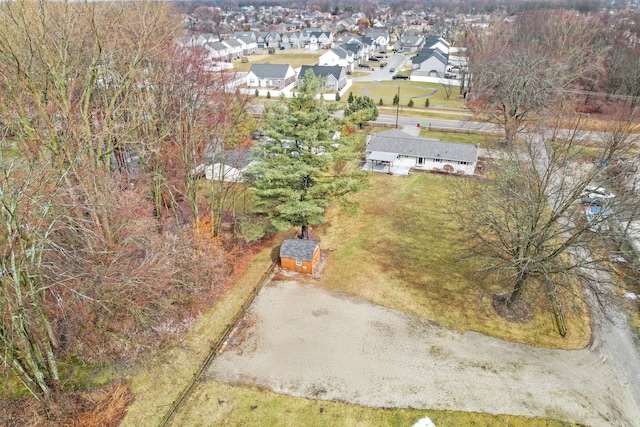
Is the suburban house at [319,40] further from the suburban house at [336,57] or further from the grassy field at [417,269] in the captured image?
the grassy field at [417,269]

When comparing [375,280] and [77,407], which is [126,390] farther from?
[375,280]

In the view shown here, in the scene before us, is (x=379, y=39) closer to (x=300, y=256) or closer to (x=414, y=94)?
(x=414, y=94)

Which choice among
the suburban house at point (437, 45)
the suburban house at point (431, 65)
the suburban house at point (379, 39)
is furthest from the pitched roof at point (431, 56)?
the suburban house at point (379, 39)

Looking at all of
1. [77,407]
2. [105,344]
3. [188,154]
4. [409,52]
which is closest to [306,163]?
[188,154]

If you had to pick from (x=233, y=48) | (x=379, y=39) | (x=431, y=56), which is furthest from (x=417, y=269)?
(x=379, y=39)

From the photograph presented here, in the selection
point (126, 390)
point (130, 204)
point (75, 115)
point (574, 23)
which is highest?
point (574, 23)

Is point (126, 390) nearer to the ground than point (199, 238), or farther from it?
nearer to the ground

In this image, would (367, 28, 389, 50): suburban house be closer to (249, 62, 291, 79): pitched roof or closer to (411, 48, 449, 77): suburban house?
(411, 48, 449, 77): suburban house
